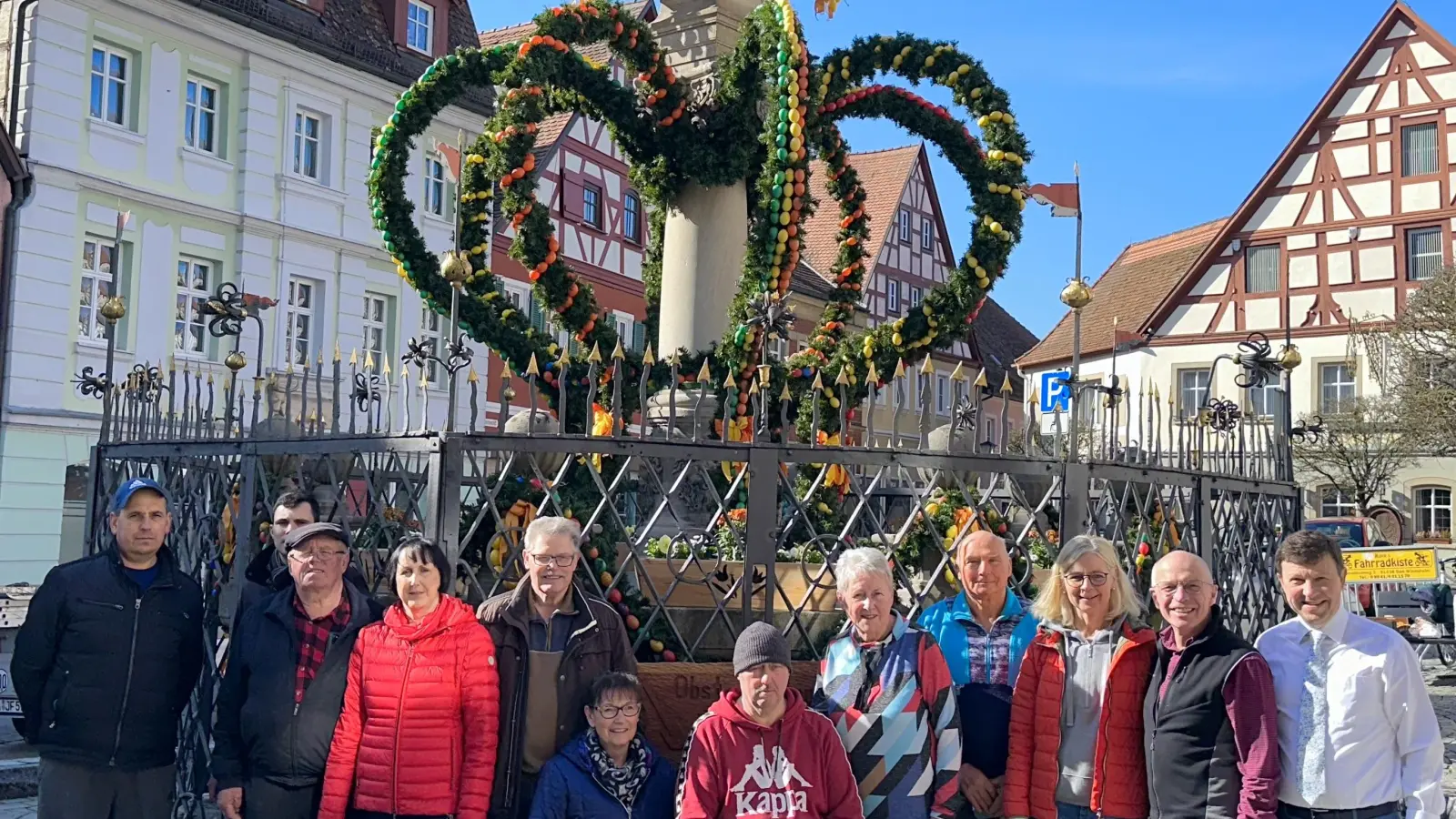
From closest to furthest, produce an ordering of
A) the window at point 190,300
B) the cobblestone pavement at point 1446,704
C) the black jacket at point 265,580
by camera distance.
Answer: the black jacket at point 265,580
the cobblestone pavement at point 1446,704
the window at point 190,300

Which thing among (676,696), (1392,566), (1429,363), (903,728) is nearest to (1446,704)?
(1392,566)

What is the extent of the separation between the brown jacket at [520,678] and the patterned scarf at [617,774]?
0.41 feet

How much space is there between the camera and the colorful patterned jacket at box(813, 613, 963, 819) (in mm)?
4145

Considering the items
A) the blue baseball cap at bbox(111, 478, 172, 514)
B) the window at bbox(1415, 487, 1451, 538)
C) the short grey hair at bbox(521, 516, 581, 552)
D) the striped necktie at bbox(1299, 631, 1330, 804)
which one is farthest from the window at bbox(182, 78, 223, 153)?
the window at bbox(1415, 487, 1451, 538)

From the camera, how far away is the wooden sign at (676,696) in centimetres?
522

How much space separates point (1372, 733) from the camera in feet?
12.7

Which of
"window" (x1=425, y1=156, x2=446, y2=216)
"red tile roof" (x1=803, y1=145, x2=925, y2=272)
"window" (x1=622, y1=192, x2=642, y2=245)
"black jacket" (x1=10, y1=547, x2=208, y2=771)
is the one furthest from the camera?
"red tile roof" (x1=803, y1=145, x2=925, y2=272)

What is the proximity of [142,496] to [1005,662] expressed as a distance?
285 centimetres

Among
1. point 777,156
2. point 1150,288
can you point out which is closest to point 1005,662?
point 777,156

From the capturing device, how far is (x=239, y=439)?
6.09m

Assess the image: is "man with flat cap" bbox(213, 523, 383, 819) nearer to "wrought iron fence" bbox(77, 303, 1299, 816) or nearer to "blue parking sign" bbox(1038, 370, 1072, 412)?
"wrought iron fence" bbox(77, 303, 1299, 816)

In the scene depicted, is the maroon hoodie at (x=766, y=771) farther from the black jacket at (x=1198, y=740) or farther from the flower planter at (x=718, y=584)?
the flower planter at (x=718, y=584)

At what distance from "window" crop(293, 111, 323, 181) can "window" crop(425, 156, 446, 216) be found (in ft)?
7.57

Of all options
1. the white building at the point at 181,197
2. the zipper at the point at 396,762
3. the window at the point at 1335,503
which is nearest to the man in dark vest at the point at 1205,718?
the zipper at the point at 396,762
